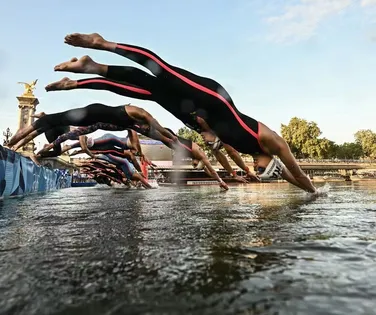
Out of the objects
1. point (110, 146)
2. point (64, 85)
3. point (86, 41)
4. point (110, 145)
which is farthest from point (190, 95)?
point (110, 146)

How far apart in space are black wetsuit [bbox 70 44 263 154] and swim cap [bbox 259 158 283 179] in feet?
1.24

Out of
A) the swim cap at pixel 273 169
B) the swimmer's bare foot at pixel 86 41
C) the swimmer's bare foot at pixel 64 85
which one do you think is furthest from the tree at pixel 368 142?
the swimmer's bare foot at pixel 86 41

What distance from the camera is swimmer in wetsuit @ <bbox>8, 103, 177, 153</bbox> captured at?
8.71m

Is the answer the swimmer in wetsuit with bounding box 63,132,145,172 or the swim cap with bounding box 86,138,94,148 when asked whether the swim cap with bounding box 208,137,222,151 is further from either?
the swim cap with bounding box 86,138,94,148

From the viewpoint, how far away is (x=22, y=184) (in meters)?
12.3

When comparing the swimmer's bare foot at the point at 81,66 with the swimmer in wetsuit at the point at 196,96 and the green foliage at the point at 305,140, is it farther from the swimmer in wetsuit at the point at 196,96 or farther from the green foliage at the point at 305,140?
the green foliage at the point at 305,140

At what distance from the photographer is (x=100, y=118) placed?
8.95 meters

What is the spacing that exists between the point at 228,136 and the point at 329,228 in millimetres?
3147

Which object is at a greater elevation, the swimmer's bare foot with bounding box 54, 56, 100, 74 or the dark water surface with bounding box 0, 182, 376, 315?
the swimmer's bare foot with bounding box 54, 56, 100, 74

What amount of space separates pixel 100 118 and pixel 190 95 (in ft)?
13.8

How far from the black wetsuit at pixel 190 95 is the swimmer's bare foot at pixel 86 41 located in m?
0.28

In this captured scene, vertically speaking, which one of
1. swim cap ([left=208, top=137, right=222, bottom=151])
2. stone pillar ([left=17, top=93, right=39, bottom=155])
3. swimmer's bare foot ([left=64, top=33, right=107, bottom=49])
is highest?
stone pillar ([left=17, top=93, right=39, bottom=155])

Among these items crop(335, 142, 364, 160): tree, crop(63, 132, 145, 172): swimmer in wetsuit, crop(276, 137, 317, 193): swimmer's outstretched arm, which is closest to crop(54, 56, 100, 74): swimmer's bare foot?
crop(276, 137, 317, 193): swimmer's outstretched arm

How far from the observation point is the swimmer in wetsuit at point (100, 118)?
8.71 meters
